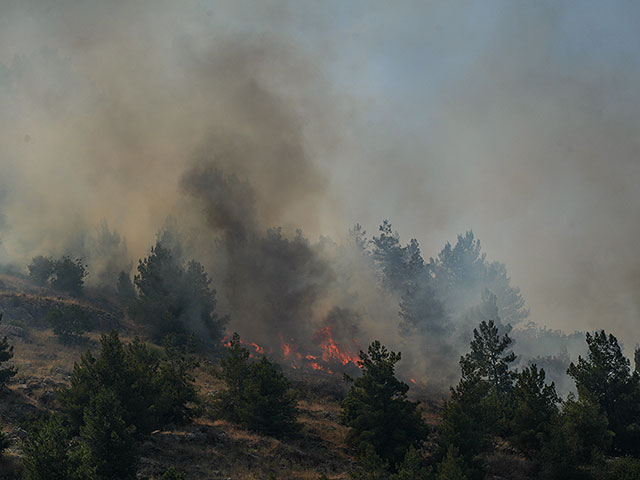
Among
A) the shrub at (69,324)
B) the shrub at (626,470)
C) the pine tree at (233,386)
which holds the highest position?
the shrub at (69,324)

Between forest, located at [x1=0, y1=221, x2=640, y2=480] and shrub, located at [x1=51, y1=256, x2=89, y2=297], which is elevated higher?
shrub, located at [x1=51, y1=256, x2=89, y2=297]

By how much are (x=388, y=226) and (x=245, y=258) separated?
2958 centimetres

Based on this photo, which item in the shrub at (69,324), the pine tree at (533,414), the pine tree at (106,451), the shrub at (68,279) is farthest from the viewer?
the shrub at (68,279)

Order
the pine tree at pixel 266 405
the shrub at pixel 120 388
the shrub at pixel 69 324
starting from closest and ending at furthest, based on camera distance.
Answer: the shrub at pixel 120 388
the pine tree at pixel 266 405
the shrub at pixel 69 324

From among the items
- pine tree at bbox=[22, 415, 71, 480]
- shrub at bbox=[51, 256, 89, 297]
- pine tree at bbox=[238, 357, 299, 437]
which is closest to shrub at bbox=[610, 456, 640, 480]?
pine tree at bbox=[238, 357, 299, 437]

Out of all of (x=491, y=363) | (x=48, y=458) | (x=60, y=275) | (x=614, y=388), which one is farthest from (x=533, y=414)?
(x=60, y=275)

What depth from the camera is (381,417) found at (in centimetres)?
2558

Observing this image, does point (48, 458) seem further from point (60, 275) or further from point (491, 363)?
point (60, 275)

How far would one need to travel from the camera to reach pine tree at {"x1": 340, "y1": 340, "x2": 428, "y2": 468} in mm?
24984

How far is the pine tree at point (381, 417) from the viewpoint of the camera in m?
25.0

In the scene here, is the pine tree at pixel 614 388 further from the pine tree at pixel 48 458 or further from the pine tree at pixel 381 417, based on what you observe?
the pine tree at pixel 48 458

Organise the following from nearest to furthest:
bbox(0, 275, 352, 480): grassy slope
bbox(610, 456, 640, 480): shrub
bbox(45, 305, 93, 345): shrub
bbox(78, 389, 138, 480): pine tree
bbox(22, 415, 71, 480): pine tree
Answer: bbox(22, 415, 71, 480): pine tree < bbox(78, 389, 138, 480): pine tree < bbox(610, 456, 640, 480): shrub < bbox(0, 275, 352, 480): grassy slope < bbox(45, 305, 93, 345): shrub

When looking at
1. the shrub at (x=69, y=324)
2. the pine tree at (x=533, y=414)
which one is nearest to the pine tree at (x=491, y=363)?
the pine tree at (x=533, y=414)

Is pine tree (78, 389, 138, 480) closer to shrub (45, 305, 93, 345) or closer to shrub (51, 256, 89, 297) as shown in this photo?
shrub (45, 305, 93, 345)
